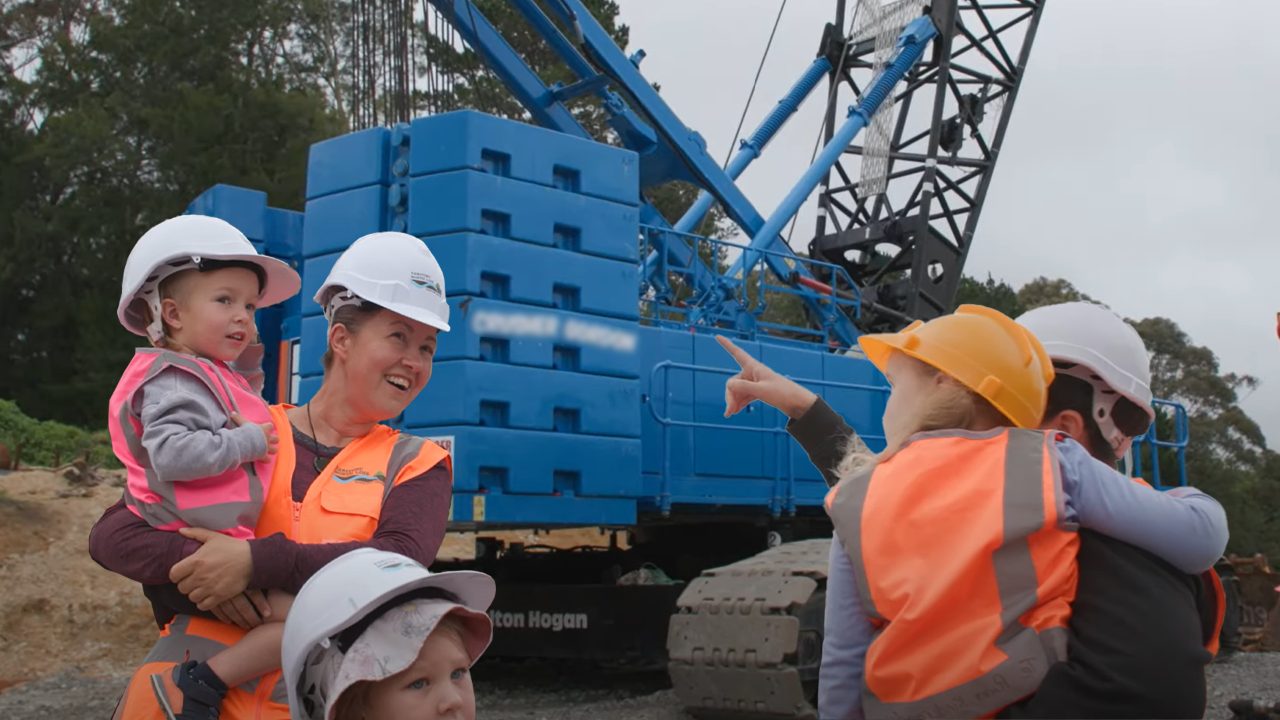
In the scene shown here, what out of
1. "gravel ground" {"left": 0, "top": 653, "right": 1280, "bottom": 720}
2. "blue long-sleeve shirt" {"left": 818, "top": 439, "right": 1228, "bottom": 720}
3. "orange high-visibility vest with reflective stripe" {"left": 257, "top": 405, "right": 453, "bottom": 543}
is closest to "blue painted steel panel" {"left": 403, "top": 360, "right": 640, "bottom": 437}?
"gravel ground" {"left": 0, "top": 653, "right": 1280, "bottom": 720}

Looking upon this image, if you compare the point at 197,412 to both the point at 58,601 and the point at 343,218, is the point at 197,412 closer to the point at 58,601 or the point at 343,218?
the point at 343,218

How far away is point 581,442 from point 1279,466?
3695cm

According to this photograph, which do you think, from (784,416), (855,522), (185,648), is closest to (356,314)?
(185,648)

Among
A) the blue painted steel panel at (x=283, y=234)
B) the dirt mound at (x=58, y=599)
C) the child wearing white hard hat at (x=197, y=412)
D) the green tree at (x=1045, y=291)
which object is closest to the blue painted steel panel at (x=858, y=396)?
the blue painted steel panel at (x=283, y=234)

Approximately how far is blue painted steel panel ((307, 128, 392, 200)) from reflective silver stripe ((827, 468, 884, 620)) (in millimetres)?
5063

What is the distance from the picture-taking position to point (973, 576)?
1.97 metres

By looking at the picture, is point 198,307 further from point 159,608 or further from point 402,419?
point 402,419

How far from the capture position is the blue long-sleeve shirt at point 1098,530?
201 centimetres

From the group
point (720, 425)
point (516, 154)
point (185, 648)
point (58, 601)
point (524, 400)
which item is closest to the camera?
point (185, 648)

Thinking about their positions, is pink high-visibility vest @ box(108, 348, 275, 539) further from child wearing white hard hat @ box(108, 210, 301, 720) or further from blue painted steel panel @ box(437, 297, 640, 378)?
blue painted steel panel @ box(437, 297, 640, 378)

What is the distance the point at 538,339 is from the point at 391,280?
3676mm

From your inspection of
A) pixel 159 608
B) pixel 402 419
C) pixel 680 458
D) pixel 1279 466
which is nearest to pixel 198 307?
pixel 159 608

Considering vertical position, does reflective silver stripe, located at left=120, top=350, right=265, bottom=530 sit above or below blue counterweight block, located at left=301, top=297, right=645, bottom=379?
below

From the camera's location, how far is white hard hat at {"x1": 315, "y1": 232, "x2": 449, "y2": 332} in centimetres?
274
